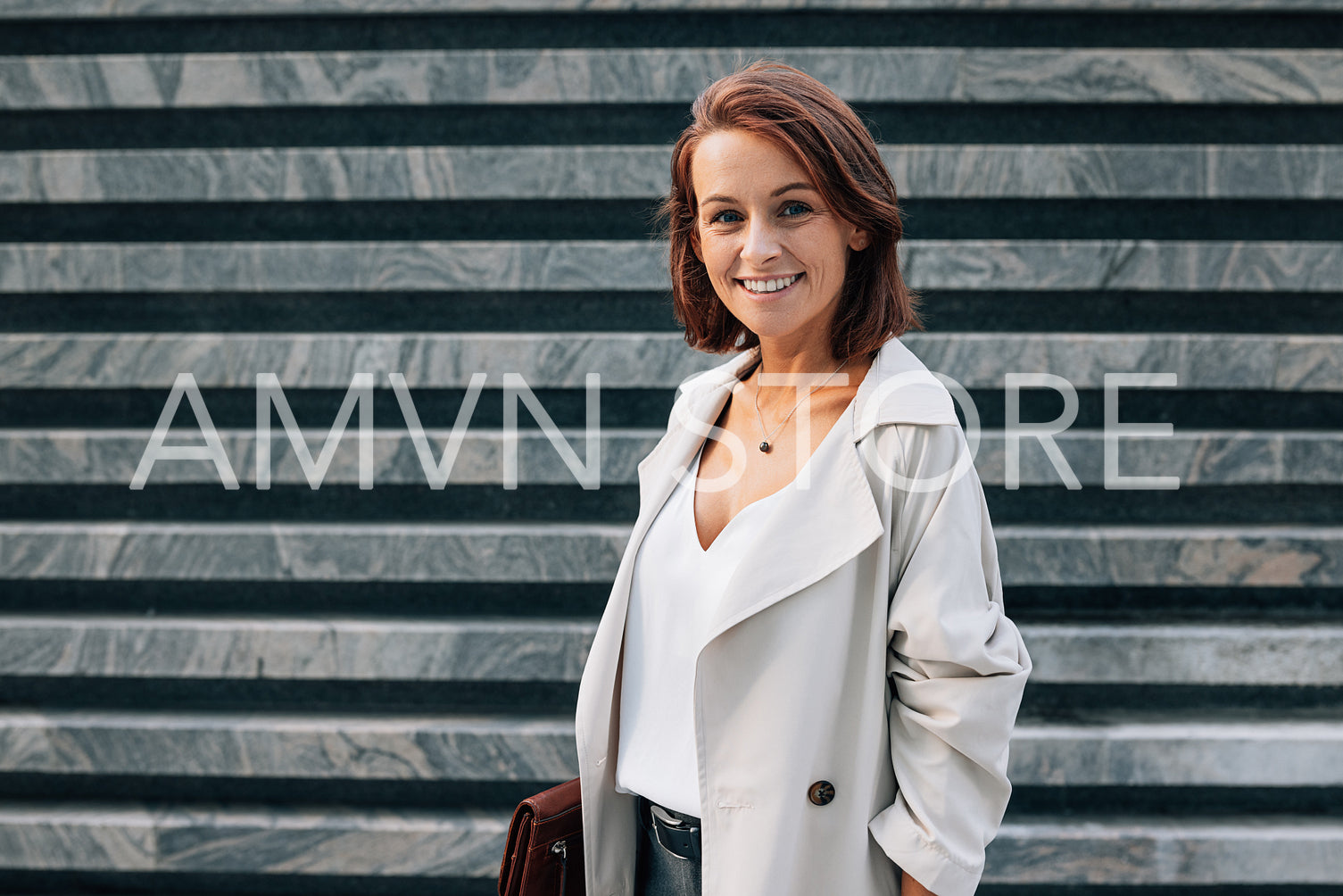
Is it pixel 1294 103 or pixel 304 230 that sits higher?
pixel 1294 103

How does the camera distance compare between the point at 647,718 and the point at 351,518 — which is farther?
the point at 351,518

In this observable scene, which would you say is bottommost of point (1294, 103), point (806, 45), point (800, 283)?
point (800, 283)

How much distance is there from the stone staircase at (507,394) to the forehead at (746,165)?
160cm

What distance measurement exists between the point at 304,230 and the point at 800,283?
2382 millimetres

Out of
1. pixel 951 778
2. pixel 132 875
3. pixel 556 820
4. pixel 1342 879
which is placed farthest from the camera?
pixel 132 875

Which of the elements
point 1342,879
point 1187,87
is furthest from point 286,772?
point 1187,87

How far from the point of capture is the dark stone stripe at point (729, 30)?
9.91 feet

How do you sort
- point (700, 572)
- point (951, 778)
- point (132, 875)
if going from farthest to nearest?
point (132, 875) < point (700, 572) < point (951, 778)

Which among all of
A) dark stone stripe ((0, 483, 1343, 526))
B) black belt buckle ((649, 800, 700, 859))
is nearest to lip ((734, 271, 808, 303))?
black belt buckle ((649, 800, 700, 859))

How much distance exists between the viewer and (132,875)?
3.17 meters

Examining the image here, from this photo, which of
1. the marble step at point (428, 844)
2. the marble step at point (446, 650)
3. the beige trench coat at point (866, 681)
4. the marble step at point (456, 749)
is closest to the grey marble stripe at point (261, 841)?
the marble step at point (428, 844)

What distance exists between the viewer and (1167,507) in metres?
3.07

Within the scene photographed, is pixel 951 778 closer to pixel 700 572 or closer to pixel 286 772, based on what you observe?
pixel 700 572

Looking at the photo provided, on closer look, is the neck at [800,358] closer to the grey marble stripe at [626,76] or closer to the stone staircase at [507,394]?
the stone staircase at [507,394]
